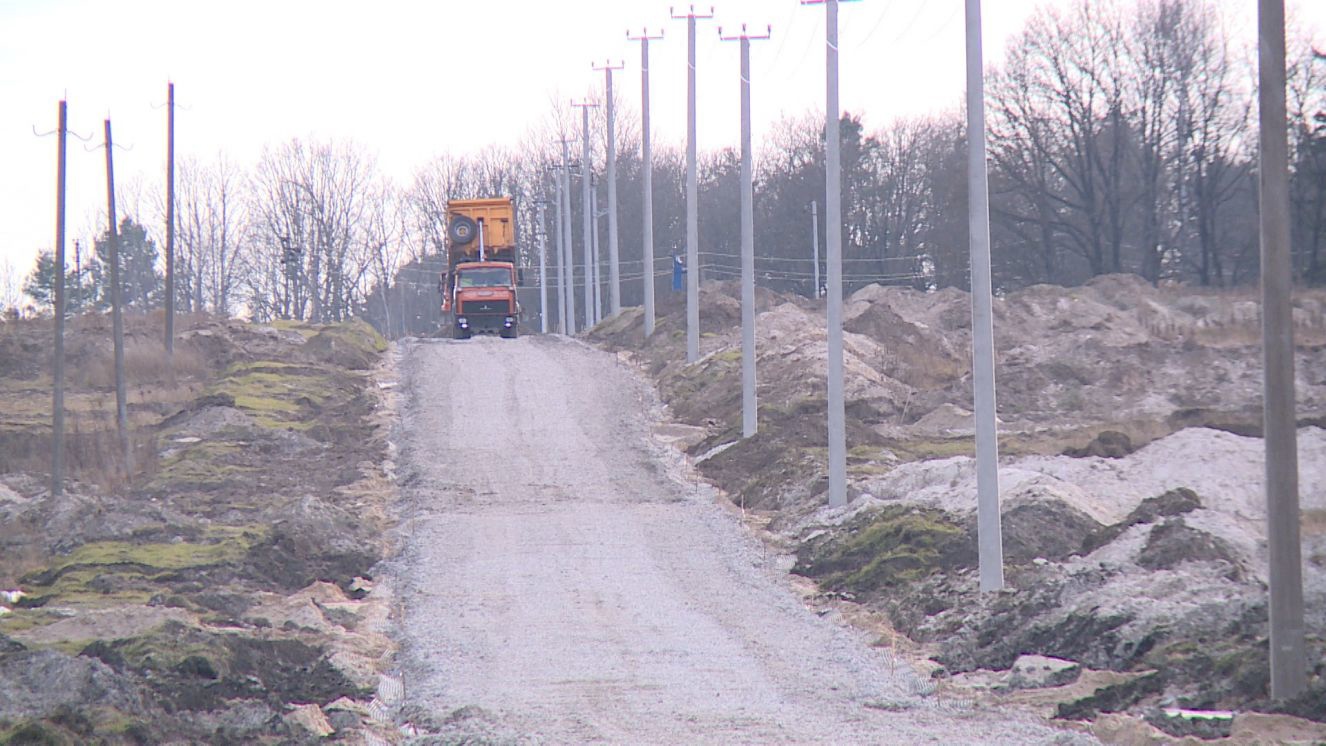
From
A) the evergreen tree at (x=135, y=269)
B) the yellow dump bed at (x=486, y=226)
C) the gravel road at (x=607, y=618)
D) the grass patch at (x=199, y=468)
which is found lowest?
the gravel road at (x=607, y=618)

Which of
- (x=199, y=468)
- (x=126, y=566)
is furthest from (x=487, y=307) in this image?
(x=126, y=566)

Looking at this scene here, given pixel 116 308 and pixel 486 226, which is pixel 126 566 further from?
pixel 486 226

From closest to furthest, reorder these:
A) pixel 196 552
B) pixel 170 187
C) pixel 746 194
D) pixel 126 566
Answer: pixel 126 566, pixel 196 552, pixel 746 194, pixel 170 187

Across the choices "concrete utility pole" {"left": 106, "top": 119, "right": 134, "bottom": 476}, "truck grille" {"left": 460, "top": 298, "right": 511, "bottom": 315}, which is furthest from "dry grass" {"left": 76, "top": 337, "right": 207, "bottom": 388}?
"truck grille" {"left": 460, "top": 298, "right": 511, "bottom": 315}

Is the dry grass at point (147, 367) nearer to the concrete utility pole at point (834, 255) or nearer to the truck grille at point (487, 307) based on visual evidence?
the truck grille at point (487, 307)

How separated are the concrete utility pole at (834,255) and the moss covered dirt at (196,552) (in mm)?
6774

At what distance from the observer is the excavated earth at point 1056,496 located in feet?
33.2

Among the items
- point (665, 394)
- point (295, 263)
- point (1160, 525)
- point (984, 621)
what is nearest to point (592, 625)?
point (984, 621)

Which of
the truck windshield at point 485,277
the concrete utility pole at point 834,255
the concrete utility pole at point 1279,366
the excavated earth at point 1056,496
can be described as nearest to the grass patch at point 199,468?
the excavated earth at point 1056,496

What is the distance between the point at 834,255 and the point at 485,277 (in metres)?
29.1

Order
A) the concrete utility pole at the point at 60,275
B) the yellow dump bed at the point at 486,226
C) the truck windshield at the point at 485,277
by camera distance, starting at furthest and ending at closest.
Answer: the yellow dump bed at the point at 486,226
the truck windshield at the point at 485,277
the concrete utility pole at the point at 60,275

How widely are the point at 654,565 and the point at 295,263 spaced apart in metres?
67.7

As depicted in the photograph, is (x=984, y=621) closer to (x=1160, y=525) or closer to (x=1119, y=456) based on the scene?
(x=1160, y=525)

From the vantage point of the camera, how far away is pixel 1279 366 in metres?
8.66
